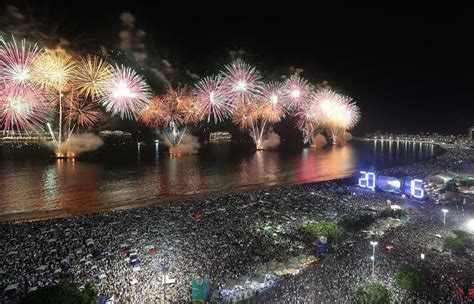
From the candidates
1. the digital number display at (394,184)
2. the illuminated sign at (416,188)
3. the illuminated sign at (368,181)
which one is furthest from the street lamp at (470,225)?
the illuminated sign at (368,181)

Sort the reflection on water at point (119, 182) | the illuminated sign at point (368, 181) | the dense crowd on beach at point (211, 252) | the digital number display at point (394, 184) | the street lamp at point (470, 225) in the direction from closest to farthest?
the dense crowd on beach at point (211, 252) → the street lamp at point (470, 225) → the digital number display at point (394, 184) → the reflection on water at point (119, 182) → the illuminated sign at point (368, 181)

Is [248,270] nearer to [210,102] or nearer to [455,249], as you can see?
[455,249]

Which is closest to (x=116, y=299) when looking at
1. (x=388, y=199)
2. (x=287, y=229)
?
(x=287, y=229)

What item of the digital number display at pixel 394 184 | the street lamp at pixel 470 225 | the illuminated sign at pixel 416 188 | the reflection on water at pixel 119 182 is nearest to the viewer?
the street lamp at pixel 470 225

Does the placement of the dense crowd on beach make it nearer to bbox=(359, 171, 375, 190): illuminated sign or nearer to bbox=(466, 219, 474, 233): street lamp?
bbox=(466, 219, 474, 233): street lamp

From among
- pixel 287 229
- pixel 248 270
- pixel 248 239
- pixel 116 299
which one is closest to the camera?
pixel 116 299

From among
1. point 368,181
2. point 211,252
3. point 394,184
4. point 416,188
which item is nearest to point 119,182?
point 368,181

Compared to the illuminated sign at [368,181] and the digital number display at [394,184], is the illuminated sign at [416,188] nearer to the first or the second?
the digital number display at [394,184]

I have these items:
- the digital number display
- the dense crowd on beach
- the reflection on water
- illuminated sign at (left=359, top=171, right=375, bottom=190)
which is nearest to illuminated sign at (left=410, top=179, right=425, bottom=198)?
the digital number display

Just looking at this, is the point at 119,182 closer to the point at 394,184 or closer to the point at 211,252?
the point at 211,252
